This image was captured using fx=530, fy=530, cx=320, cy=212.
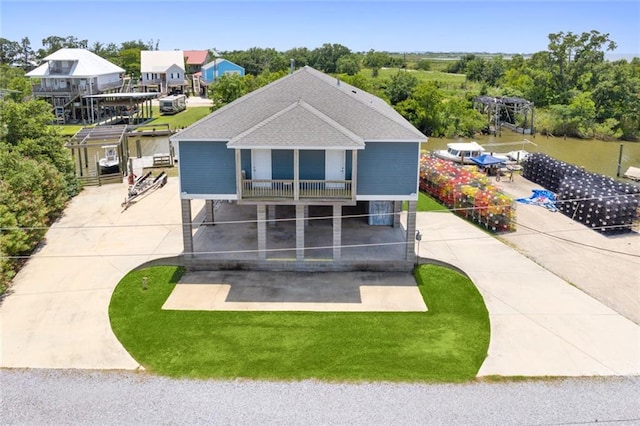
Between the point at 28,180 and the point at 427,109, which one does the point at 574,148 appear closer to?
the point at 427,109

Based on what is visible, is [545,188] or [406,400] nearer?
[406,400]

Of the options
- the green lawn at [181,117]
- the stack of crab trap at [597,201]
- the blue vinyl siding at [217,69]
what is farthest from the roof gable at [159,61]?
the stack of crab trap at [597,201]

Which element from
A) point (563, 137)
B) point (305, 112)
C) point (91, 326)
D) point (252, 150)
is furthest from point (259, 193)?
point (563, 137)

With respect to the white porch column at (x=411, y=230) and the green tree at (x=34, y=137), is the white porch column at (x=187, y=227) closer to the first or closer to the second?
the white porch column at (x=411, y=230)

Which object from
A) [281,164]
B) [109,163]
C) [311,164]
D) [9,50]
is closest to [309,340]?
[311,164]

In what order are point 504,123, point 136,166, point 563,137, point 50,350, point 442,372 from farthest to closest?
point 504,123
point 563,137
point 136,166
point 50,350
point 442,372

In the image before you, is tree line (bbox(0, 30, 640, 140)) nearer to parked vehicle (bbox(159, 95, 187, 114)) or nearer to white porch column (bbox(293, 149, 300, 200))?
parked vehicle (bbox(159, 95, 187, 114))

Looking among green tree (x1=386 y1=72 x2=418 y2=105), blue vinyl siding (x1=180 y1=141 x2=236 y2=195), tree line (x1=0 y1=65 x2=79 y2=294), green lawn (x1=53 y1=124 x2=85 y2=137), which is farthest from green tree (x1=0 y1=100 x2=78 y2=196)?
green tree (x1=386 y1=72 x2=418 y2=105)

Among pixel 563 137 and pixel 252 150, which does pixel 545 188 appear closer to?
pixel 252 150
